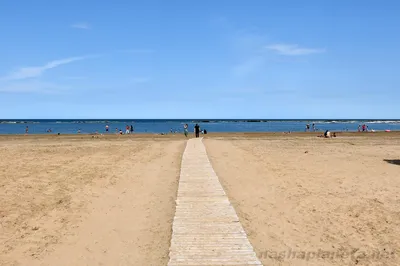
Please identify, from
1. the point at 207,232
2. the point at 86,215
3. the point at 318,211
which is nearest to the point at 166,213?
the point at 86,215

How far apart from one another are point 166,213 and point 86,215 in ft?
7.18

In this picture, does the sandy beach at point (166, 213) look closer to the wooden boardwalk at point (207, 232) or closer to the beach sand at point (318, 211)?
the beach sand at point (318, 211)

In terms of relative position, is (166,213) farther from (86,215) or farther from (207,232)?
(207,232)

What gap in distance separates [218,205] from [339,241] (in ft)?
10.9

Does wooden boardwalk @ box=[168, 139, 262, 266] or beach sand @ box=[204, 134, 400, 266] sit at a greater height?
wooden boardwalk @ box=[168, 139, 262, 266]

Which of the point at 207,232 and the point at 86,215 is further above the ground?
the point at 207,232

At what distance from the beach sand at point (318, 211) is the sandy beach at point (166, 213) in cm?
2

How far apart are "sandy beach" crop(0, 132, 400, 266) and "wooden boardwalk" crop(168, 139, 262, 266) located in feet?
1.13

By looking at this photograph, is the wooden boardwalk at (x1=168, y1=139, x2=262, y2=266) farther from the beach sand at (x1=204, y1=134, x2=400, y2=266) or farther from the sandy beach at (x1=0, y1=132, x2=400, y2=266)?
the beach sand at (x1=204, y1=134, x2=400, y2=266)

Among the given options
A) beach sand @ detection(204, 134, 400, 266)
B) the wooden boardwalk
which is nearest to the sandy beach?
beach sand @ detection(204, 134, 400, 266)

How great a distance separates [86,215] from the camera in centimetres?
1019

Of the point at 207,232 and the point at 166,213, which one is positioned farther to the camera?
the point at 166,213

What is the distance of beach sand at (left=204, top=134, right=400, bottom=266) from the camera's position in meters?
7.55

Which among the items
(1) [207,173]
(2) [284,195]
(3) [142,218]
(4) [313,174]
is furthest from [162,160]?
(3) [142,218]
